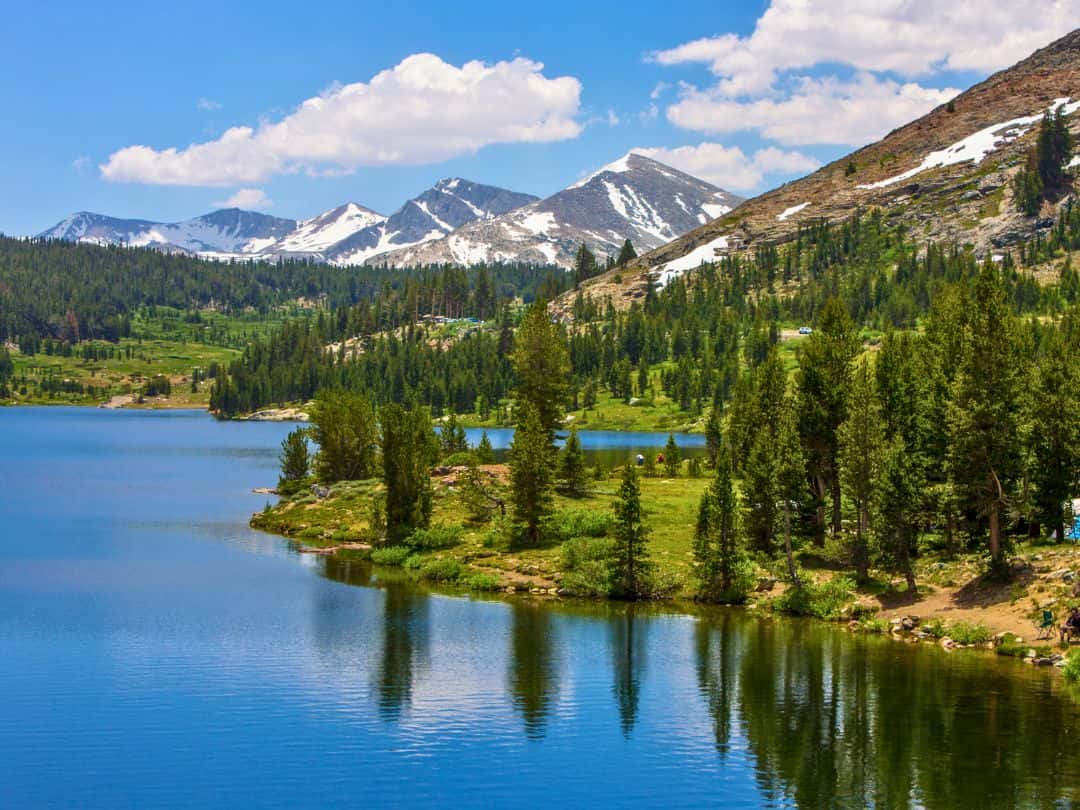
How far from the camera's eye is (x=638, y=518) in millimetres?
67000

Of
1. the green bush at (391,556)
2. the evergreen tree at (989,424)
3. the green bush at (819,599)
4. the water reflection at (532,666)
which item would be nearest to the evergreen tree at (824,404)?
the green bush at (819,599)

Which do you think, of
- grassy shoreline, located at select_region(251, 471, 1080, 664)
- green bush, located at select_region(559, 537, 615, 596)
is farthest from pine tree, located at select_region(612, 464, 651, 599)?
grassy shoreline, located at select_region(251, 471, 1080, 664)

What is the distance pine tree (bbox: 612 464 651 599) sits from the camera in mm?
67000

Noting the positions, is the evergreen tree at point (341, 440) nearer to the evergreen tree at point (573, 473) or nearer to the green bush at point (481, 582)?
the evergreen tree at point (573, 473)

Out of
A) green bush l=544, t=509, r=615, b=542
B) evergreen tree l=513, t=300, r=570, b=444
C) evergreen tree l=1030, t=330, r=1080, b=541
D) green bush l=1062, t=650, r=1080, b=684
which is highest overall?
evergreen tree l=513, t=300, r=570, b=444

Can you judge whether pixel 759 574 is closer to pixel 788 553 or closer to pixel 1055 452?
pixel 788 553

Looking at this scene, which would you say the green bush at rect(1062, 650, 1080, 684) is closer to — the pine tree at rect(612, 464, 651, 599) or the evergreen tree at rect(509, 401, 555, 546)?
the pine tree at rect(612, 464, 651, 599)

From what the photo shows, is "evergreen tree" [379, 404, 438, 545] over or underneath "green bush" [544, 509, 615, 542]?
over

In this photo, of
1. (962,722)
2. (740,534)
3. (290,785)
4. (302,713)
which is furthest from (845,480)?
(290,785)

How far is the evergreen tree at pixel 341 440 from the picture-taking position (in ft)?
372

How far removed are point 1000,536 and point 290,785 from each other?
46.5m

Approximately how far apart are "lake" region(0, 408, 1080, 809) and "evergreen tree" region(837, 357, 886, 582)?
322 inches

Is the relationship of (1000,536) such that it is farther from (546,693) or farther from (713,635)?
(546,693)

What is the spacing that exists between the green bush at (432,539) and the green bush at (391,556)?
88 centimetres
